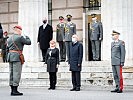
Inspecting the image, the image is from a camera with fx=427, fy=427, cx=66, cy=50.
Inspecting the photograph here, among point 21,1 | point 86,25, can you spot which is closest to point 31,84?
point 21,1

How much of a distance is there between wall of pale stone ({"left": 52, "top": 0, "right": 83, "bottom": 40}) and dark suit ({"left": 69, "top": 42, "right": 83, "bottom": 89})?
8.14m

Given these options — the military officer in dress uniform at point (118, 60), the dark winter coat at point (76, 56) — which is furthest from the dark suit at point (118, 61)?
the dark winter coat at point (76, 56)

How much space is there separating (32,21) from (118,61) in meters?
7.16

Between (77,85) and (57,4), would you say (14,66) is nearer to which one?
(77,85)

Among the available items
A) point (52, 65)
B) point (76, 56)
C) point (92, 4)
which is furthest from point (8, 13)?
point (76, 56)

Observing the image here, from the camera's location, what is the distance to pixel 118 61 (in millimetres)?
15617

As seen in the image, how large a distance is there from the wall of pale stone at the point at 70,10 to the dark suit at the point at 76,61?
8.14 metres

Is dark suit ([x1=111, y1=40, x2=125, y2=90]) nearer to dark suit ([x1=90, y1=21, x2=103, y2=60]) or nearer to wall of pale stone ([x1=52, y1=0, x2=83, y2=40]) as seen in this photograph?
dark suit ([x1=90, y1=21, x2=103, y2=60])

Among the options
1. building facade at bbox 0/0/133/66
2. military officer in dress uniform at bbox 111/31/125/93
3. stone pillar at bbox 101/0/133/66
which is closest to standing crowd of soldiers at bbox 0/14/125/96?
military officer in dress uniform at bbox 111/31/125/93

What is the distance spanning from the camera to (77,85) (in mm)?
16375

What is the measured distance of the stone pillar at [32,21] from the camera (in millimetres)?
21500

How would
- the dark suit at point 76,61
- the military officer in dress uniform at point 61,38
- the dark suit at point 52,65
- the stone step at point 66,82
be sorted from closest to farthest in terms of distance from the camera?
the dark suit at point 76,61, the dark suit at point 52,65, the stone step at point 66,82, the military officer in dress uniform at point 61,38

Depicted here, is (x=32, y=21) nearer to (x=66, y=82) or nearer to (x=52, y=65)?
(x=66, y=82)

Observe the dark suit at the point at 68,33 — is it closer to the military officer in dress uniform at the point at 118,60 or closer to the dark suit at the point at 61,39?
the dark suit at the point at 61,39
